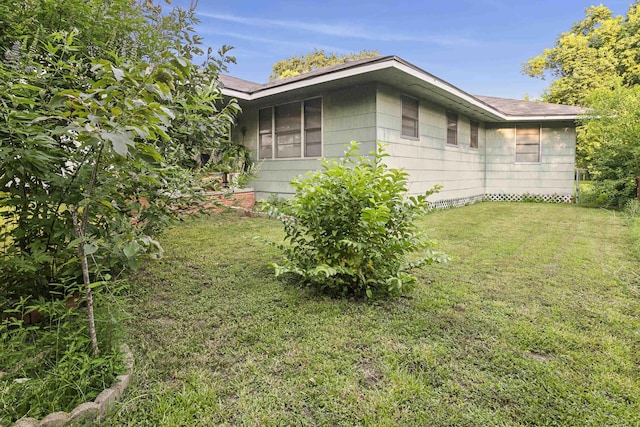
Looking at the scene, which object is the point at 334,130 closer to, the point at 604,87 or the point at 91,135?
the point at 91,135

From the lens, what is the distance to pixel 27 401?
141 cm

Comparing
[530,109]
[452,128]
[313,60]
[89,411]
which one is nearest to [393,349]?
[89,411]

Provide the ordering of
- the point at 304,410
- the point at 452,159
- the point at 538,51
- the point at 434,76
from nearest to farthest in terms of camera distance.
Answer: the point at 304,410
the point at 434,76
the point at 452,159
the point at 538,51

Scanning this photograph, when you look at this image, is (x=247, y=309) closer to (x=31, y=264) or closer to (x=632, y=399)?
(x=31, y=264)

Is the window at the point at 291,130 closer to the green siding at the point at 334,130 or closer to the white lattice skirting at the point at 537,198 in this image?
the green siding at the point at 334,130

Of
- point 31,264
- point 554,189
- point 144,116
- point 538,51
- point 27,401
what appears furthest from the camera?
point 538,51

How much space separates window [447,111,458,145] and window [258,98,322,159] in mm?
4057

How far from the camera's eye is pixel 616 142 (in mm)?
8938

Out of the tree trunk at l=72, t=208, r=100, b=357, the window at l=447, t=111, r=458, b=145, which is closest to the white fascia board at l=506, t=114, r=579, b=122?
the window at l=447, t=111, r=458, b=145

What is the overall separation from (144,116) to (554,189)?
13093 millimetres

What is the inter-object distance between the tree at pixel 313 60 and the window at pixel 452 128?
65.8 ft

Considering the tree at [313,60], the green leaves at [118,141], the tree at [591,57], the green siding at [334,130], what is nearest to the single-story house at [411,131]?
the green siding at [334,130]

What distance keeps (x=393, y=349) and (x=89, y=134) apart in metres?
1.81

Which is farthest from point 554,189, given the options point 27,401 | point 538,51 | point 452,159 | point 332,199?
point 538,51
